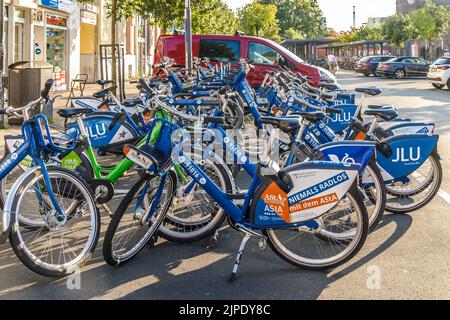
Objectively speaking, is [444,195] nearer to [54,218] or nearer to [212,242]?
[212,242]

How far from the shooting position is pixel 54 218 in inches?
172

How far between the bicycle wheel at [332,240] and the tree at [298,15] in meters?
96.2

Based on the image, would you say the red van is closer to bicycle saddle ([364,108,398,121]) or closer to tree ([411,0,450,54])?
bicycle saddle ([364,108,398,121])

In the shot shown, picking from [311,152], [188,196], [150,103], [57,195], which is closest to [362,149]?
[311,152]

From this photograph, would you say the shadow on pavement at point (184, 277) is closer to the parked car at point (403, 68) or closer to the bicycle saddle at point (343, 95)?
the bicycle saddle at point (343, 95)

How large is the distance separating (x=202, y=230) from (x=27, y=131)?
1559 millimetres

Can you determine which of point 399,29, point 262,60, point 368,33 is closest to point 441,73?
point 262,60

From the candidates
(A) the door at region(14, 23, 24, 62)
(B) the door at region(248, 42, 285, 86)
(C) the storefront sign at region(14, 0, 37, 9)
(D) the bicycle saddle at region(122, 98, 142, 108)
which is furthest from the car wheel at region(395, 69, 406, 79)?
(D) the bicycle saddle at region(122, 98, 142, 108)

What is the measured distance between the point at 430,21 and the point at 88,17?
54083 mm

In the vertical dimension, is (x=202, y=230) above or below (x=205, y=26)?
below

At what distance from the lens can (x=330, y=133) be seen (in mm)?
6422

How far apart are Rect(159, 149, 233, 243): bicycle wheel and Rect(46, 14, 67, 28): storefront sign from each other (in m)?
18.5
